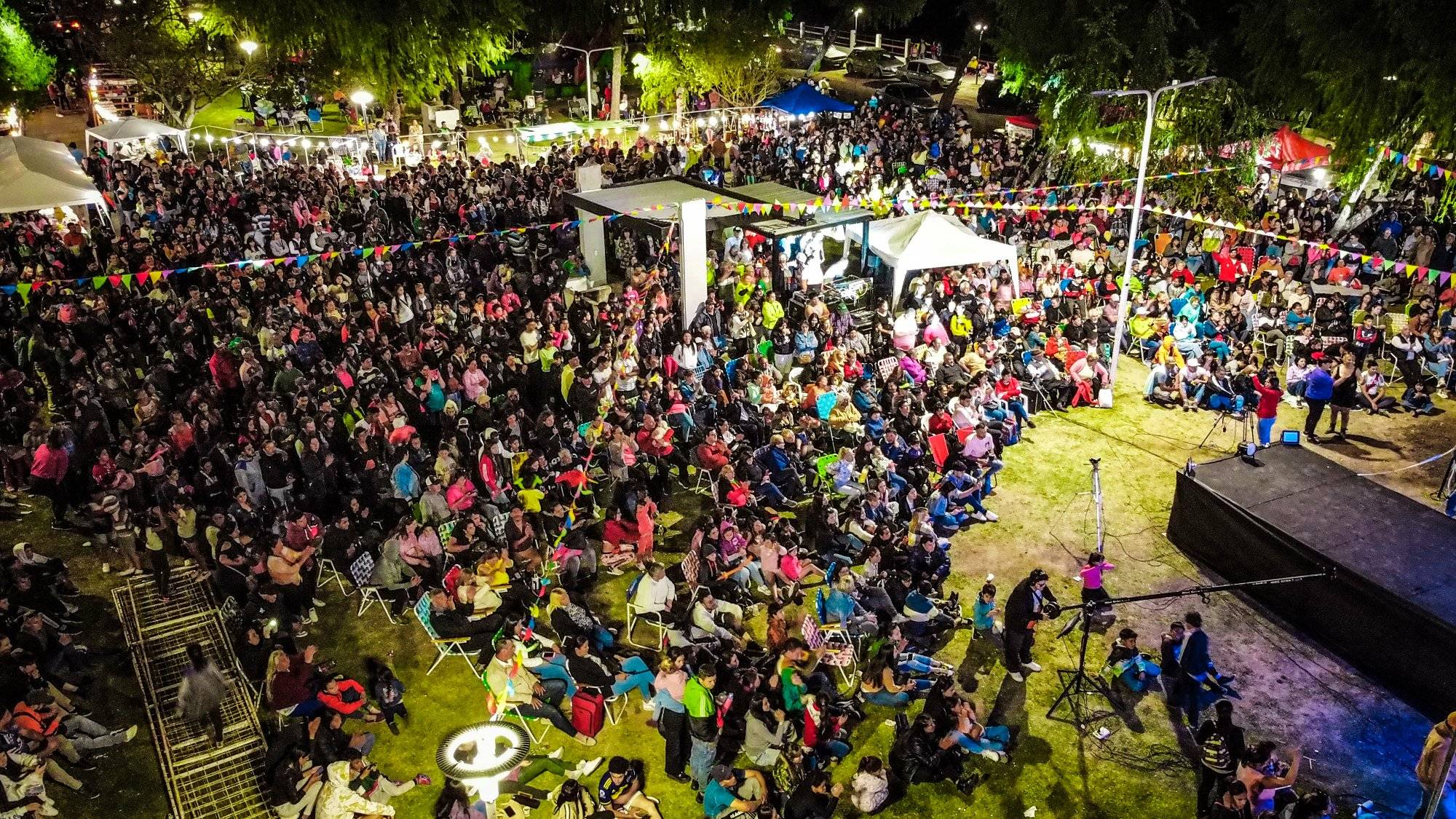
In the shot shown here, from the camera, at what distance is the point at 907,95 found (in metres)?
35.6

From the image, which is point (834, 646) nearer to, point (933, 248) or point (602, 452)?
point (602, 452)

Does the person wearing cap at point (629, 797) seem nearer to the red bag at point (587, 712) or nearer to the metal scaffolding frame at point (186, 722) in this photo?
the red bag at point (587, 712)

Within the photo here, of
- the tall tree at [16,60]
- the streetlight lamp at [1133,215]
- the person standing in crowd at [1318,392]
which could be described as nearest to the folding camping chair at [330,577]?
the streetlight lamp at [1133,215]

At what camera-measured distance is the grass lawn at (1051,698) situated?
819 cm

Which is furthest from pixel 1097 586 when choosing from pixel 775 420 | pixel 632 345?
pixel 632 345

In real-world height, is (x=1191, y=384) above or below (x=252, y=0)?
below

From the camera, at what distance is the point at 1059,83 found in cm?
2277

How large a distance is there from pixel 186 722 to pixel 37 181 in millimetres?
14577

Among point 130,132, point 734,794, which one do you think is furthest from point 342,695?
point 130,132

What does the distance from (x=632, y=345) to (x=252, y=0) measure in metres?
20.2

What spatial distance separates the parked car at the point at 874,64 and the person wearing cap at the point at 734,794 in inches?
1511

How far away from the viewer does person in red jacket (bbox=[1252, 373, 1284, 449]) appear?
13.3 m

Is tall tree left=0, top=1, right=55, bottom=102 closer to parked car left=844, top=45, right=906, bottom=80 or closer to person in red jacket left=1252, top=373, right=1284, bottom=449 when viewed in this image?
parked car left=844, top=45, right=906, bottom=80

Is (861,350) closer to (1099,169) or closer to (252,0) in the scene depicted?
(1099,169)
